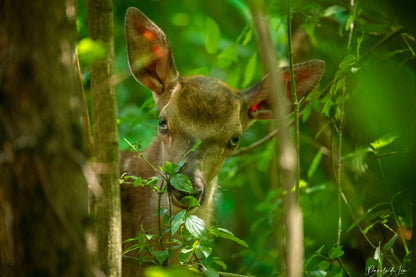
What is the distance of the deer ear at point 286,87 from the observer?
15.0ft

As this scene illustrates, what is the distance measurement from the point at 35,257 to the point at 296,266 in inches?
34.8

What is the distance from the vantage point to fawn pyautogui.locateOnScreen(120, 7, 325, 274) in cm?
443

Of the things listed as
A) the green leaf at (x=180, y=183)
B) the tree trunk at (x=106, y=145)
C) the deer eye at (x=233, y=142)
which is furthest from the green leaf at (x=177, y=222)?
the deer eye at (x=233, y=142)

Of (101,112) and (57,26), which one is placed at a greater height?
(57,26)

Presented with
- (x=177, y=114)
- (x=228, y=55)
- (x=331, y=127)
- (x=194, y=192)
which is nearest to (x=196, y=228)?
(x=194, y=192)

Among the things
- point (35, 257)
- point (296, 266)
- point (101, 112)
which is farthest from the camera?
point (101, 112)

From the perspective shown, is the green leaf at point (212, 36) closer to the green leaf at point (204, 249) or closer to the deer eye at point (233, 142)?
the deer eye at point (233, 142)

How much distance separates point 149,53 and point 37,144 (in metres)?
3.15

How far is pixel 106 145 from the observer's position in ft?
8.38

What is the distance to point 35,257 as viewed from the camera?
1734 mm

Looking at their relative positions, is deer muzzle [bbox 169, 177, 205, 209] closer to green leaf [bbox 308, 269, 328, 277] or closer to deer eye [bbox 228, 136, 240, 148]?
deer eye [bbox 228, 136, 240, 148]

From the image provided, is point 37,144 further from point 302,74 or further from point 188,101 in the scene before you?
point 302,74

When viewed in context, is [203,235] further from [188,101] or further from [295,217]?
[188,101]

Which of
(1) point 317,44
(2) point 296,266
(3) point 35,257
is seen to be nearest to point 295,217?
A: (2) point 296,266
